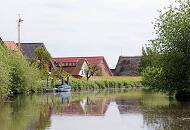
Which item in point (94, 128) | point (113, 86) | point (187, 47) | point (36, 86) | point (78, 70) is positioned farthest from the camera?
point (78, 70)

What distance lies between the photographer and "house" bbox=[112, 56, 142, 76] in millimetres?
126688

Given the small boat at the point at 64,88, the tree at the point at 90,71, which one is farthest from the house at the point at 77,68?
the small boat at the point at 64,88

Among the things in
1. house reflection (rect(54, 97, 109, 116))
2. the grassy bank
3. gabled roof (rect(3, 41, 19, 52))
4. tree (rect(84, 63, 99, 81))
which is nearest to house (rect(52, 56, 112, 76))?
tree (rect(84, 63, 99, 81))

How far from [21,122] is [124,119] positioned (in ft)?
18.6

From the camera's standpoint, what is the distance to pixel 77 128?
21.9m

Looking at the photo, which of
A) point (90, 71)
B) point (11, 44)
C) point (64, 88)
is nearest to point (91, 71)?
point (90, 71)

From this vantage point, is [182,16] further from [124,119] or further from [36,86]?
[36,86]

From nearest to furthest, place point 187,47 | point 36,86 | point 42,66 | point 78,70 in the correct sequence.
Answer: point 187,47 → point 36,86 → point 42,66 → point 78,70

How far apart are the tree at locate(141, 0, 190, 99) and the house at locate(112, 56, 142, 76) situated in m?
80.9

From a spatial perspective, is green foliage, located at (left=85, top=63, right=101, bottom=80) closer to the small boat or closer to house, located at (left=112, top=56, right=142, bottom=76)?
the small boat

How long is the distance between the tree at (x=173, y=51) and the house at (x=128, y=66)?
3184 inches

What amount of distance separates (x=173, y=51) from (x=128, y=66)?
84470mm

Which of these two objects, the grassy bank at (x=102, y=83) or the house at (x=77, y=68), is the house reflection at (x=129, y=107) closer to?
the grassy bank at (x=102, y=83)

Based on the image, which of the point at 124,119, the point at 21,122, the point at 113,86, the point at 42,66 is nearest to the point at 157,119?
the point at 124,119
